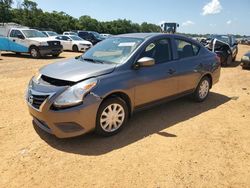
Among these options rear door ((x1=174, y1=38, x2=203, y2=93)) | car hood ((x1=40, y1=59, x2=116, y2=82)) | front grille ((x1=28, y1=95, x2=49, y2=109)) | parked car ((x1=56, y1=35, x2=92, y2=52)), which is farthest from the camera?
parked car ((x1=56, y1=35, x2=92, y2=52))

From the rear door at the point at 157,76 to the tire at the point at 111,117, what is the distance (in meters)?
0.38

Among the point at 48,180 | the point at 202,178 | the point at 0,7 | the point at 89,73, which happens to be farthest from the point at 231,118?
the point at 0,7

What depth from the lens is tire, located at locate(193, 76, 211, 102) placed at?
645 cm

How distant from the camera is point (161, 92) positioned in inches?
208

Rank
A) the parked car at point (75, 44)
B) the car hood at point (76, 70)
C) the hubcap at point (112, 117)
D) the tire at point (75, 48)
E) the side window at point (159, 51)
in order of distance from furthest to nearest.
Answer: the tire at point (75, 48) → the parked car at point (75, 44) → the side window at point (159, 51) → the hubcap at point (112, 117) → the car hood at point (76, 70)

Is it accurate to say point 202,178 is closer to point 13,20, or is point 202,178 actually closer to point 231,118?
point 231,118

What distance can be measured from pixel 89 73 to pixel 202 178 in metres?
2.24

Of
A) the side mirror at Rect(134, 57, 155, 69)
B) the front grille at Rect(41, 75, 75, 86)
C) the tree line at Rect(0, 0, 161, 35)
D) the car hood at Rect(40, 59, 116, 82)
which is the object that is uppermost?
the tree line at Rect(0, 0, 161, 35)

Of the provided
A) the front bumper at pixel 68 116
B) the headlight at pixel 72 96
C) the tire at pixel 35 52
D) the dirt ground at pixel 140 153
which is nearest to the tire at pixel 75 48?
the tire at pixel 35 52

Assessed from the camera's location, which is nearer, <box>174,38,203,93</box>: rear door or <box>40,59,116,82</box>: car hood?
<box>40,59,116,82</box>: car hood

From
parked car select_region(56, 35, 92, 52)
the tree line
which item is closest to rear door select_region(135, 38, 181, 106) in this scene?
parked car select_region(56, 35, 92, 52)

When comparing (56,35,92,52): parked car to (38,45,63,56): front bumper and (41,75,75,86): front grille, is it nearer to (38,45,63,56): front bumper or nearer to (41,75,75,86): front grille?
(38,45,63,56): front bumper

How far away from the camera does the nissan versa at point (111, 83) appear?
13.1 ft

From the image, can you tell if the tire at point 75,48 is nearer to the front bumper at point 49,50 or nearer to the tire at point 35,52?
the front bumper at point 49,50
